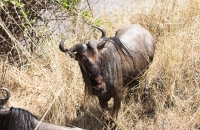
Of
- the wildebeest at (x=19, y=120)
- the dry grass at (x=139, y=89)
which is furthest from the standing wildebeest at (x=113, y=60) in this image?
the wildebeest at (x=19, y=120)

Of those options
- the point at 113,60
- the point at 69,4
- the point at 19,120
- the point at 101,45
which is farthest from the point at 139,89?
the point at 19,120

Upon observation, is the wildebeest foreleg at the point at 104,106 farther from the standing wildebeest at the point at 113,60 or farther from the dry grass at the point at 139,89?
the dry grass at the point at 139,89

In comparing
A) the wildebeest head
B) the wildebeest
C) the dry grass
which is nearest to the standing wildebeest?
the wildebeest head

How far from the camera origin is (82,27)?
6145 millimetres

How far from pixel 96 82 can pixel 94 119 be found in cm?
87

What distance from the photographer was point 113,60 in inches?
182

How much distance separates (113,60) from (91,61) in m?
0.45

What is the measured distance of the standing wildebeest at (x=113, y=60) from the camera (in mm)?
4297

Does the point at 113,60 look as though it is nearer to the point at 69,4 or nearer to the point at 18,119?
the point at 18,119

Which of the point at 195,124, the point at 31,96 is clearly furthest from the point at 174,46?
the point at 31,96

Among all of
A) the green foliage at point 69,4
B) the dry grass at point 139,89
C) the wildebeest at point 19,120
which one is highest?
the green foliage at point 69,4

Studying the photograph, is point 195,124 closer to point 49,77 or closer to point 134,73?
point 134,73

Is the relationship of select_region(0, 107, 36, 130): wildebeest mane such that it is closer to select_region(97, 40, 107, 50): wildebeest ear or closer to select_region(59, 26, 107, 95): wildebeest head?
select_region(59, 26, 107, 95): wildebeest head

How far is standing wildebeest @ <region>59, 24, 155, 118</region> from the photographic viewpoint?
4.30 meters
